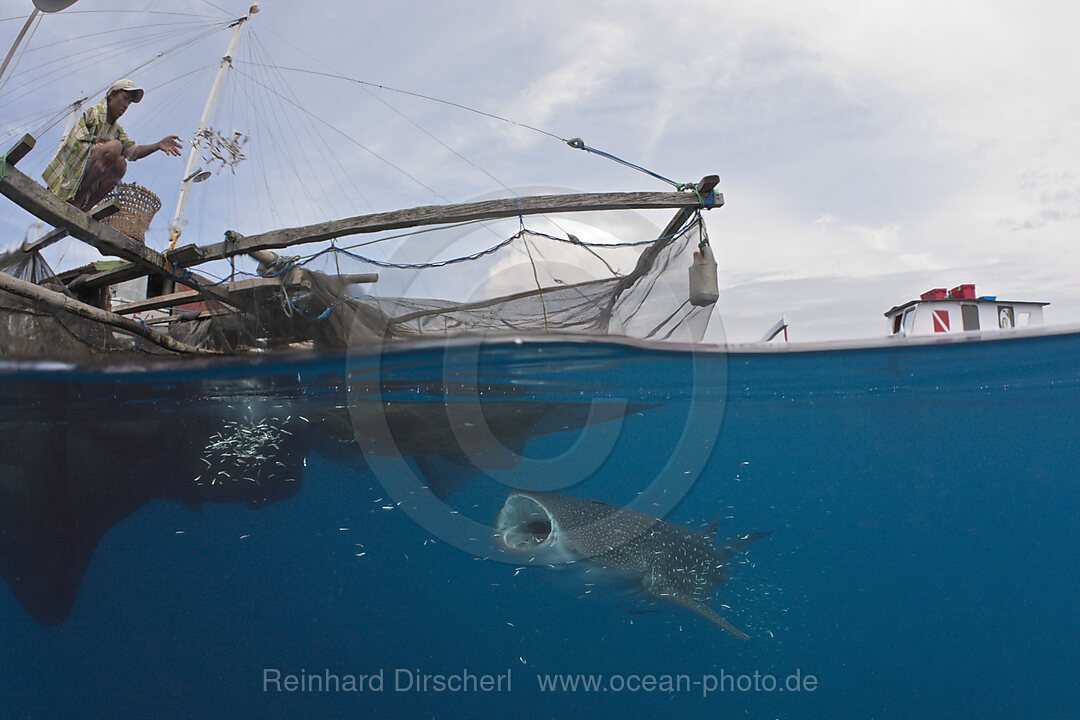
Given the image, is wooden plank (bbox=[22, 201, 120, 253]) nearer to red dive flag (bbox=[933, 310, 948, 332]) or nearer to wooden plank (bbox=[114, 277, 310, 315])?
wooden plank (bbox=[114, 277, 310, 315])

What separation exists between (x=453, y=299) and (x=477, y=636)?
24.5 m

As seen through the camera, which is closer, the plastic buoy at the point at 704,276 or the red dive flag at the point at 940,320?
the plastic buoy at the point at 704,276

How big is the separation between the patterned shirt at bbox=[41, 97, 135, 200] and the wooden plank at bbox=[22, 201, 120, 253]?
442mm

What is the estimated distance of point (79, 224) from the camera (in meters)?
4.34

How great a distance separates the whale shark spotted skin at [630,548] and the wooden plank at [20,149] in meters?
5.18

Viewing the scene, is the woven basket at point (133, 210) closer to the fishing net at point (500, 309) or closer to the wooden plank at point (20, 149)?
the fishing net at point (500, 309)

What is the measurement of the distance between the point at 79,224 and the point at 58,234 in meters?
0.81

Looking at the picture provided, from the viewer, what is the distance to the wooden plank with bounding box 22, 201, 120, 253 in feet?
14.9

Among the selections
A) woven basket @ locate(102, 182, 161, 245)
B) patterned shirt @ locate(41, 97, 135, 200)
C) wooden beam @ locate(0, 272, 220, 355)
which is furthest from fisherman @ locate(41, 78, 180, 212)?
wooden beam @ locate(0, 272, 220, 355)

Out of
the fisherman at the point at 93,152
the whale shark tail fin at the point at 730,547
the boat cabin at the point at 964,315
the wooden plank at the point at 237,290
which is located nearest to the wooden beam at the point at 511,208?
the wooden plank at the point at 237,290

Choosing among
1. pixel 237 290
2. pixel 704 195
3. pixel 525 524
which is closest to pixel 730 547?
pixel 525 524

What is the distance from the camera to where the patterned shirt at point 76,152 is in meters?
5.09

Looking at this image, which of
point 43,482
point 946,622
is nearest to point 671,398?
point 43,482

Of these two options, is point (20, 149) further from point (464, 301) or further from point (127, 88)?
point (464, 301)
